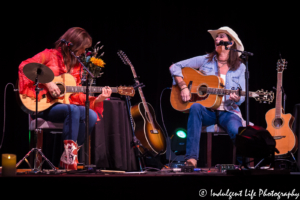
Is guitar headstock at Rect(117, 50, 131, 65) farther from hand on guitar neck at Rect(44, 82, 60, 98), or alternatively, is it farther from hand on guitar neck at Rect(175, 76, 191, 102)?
hand on guitar neck at Rect(44, 82, 60, 98)

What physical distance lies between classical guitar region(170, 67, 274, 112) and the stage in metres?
1.57

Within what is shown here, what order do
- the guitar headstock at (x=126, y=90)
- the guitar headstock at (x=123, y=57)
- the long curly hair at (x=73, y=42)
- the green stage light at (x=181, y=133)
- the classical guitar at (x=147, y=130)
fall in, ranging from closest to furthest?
the long curly hair at (x=73, y=42) < the guitar headstock at (x=126, y=90) < the classical guitar at (x=147, y=130) < the guitar headstock at (x=123, y=57) < the green stage light at (x=181, y=133)

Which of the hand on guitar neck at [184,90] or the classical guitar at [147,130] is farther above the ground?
the hand on guitar neck at [184,90]

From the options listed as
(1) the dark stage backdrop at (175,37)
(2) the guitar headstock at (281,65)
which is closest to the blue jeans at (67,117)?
(1) the dark stage backdrop at (175,37)

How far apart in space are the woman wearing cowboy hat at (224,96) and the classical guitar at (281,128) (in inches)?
17.0

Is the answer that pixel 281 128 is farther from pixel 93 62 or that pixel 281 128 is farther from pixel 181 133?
pixel 93 62

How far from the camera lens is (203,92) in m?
4.46

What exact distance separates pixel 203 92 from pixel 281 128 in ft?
3.31

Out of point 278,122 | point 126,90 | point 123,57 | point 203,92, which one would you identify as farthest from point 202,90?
point 123,57

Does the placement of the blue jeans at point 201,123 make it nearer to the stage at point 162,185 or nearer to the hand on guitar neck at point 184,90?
the hand on guitar neck at point 184,90

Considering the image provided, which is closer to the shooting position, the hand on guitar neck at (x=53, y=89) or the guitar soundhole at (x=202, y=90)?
the hand on guitar neck at (x=53, y=89)

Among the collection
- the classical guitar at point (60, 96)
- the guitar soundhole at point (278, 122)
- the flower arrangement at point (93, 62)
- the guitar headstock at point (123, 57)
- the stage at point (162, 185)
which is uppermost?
the guitar headstock at point (123, 57)

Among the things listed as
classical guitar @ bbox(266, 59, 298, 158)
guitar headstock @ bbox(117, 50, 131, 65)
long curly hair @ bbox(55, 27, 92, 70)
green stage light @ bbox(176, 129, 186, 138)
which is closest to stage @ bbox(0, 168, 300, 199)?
classical guitar @ bbox(266, 59, 298, 158)

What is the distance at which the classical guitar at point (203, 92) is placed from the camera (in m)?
4.36
